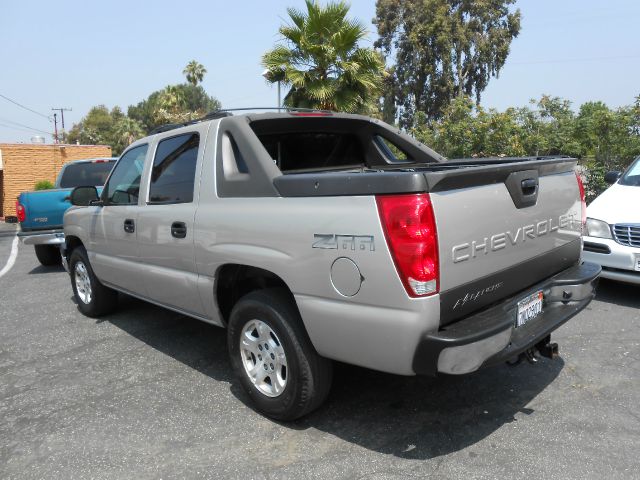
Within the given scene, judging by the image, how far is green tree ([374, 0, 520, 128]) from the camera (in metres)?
32.4

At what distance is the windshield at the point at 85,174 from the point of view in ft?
31.5

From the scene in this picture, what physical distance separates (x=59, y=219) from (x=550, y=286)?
26.2 feet

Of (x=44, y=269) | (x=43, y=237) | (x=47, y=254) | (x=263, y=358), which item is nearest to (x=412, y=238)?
(x=263, y=358)

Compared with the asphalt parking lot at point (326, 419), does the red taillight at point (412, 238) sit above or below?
above

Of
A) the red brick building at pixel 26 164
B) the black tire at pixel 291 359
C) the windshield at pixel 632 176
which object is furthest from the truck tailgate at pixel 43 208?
the red brick building at pixel 26 164

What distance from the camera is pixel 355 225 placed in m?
2.59

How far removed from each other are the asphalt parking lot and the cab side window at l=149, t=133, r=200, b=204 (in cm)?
139

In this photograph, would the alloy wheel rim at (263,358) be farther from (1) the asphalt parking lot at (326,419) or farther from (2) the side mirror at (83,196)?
(2) the side mirror at (83,196)

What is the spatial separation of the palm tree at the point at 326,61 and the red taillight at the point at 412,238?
1138cm

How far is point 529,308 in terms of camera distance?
305 centimetres

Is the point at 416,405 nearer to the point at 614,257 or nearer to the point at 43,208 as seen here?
the point at 614,257

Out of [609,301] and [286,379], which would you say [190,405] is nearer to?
[286,379]

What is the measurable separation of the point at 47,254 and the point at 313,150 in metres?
6.75

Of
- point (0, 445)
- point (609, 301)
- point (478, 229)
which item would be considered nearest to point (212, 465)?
point (0, 445)
